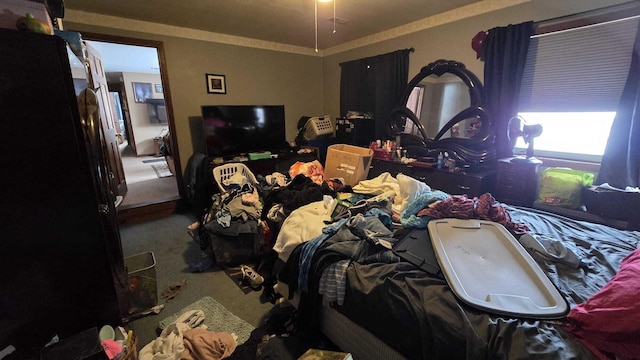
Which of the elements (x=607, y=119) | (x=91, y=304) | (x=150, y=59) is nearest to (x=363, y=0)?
(x=607, y=119)

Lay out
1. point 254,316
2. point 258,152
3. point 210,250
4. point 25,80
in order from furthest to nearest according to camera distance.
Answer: point 258,152 → point 210,250 → point 254,316 → point 25,80

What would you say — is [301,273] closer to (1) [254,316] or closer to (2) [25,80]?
(1) [254,316]

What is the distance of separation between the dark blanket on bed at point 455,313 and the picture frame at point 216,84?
3312mm

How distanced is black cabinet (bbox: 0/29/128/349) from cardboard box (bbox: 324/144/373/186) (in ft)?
5.89

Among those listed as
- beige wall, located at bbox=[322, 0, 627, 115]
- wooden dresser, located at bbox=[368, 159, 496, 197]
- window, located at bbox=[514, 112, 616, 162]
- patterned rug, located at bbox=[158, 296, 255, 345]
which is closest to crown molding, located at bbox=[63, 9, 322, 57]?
beige wall, located at bbox=[322, 0, 627, 115]

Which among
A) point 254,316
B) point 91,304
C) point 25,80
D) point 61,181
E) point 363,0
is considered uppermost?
point 363,0

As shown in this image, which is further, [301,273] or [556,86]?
[556,86]

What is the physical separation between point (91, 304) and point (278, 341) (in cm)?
97

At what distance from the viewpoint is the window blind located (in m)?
2.02

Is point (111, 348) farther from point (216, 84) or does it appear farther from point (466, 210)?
point (216, 84)

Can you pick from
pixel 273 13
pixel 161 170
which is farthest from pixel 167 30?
pixel 161 170

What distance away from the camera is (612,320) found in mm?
801

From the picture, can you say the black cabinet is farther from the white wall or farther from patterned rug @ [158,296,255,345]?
the white wall

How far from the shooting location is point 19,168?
42.5 inches
